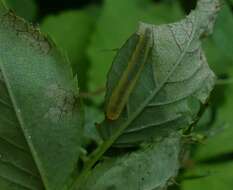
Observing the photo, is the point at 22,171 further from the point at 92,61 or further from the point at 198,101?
the point at 92,61

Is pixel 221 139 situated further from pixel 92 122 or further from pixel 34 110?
pixel 34 110

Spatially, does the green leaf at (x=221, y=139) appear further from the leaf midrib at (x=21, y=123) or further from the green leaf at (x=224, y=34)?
the leaf midrib at (x=21, y=123)

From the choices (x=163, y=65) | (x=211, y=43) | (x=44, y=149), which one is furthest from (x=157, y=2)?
(x=44, y=149)

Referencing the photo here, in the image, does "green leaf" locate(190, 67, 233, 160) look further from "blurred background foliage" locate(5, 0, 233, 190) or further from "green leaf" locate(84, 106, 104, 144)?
"green leaf" locate(84, 106, 104, 144)

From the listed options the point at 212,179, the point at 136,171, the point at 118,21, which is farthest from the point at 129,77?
the point at 118,21

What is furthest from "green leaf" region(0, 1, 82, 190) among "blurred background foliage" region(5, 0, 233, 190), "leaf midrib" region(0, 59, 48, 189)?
"blurred background foliage" region(5, 0, 233, 190)
